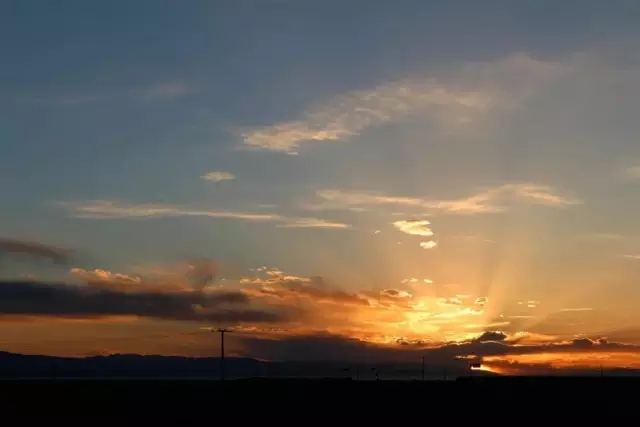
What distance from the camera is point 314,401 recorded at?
369 feet

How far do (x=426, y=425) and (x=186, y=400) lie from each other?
31.1 meters

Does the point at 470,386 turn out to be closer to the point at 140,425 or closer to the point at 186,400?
the point at 186,400

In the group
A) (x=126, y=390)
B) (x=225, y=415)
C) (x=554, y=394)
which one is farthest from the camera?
(x=554, y=394)

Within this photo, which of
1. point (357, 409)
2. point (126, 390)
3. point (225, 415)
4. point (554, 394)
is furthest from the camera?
point (554, 394)

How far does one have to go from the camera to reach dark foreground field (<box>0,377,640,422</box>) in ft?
335

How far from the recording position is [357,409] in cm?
10775

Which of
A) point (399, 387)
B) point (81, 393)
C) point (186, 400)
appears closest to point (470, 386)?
point (399, 387)

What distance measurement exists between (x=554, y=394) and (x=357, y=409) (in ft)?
113

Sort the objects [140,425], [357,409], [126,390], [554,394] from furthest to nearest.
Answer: [554,394] < [126,390] < [357,409] < [140,425]

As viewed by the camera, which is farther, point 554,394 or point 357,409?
point 554,394

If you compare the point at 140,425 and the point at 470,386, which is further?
the point at 470,386

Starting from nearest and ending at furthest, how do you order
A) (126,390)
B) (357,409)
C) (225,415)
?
(225,415), (357,409), (126,390)

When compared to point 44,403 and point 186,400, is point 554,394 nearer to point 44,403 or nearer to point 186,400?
point 186,400

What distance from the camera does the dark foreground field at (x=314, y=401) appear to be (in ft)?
335
